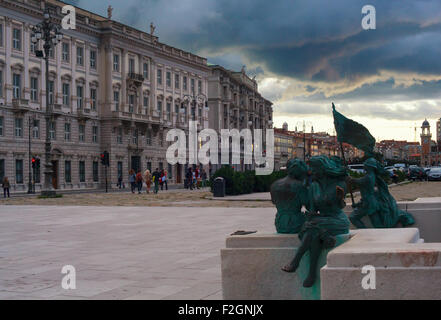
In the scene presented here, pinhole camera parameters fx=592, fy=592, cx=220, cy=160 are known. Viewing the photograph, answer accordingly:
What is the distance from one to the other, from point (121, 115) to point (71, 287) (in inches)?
1981

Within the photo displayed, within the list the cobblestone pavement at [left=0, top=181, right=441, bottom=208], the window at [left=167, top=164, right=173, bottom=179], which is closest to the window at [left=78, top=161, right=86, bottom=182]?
the window at [left=167, top=164, right=173, bottom=179]

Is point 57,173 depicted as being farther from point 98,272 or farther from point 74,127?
point 98,272

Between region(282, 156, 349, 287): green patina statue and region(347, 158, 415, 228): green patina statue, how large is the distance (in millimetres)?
1695

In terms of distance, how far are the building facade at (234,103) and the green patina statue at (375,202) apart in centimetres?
Result: 6697

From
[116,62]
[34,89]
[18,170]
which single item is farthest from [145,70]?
[18,170]

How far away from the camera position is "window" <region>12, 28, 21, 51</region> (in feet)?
148

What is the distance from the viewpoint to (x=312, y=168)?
528cm

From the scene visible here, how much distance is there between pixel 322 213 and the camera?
198 inches

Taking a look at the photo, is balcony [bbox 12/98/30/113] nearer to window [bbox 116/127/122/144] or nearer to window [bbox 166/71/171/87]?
window [bbox 116/127/122/144]

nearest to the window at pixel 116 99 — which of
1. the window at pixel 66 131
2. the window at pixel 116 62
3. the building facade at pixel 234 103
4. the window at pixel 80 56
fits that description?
the window at pixel 116 62

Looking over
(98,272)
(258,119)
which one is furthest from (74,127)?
(258,119)

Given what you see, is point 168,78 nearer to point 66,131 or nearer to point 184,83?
point 184,83

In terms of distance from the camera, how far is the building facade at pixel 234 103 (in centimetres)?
8769

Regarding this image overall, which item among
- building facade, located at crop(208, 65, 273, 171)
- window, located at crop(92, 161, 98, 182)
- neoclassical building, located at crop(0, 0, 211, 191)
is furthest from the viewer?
building facade, located at crop(208, 65, 273, 171)
